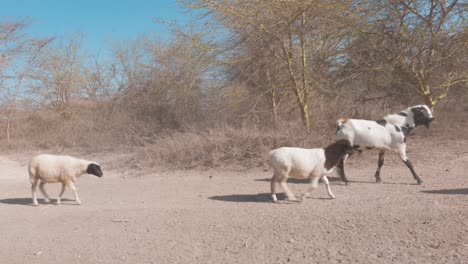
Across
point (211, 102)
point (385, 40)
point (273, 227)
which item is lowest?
point (273, 227)

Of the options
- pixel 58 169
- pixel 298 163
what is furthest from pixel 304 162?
pixel 58 169

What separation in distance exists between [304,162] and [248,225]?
175 cm

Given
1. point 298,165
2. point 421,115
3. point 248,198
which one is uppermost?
point 421,115

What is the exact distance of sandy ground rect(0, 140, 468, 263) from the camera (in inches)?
195

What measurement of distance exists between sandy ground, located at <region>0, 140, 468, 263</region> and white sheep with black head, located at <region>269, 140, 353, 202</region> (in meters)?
0.41

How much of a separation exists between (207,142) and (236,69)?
3.45 m

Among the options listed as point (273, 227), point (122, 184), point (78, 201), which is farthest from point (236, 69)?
point (273, 227)

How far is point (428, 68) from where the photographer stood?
13.5 m

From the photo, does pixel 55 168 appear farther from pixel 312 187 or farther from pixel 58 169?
pixel 312 187

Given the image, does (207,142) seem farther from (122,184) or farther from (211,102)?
(211,102)

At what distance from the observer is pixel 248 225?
5941mm

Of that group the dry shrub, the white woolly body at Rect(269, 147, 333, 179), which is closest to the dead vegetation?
the dry shrub

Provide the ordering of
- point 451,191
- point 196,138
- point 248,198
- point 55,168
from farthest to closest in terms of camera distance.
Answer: point 196,138 → point 55,168 → point 248,198 → point 451,191

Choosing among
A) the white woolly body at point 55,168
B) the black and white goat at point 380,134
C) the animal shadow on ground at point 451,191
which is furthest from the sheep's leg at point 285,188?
the white woolly body at point 55,168
